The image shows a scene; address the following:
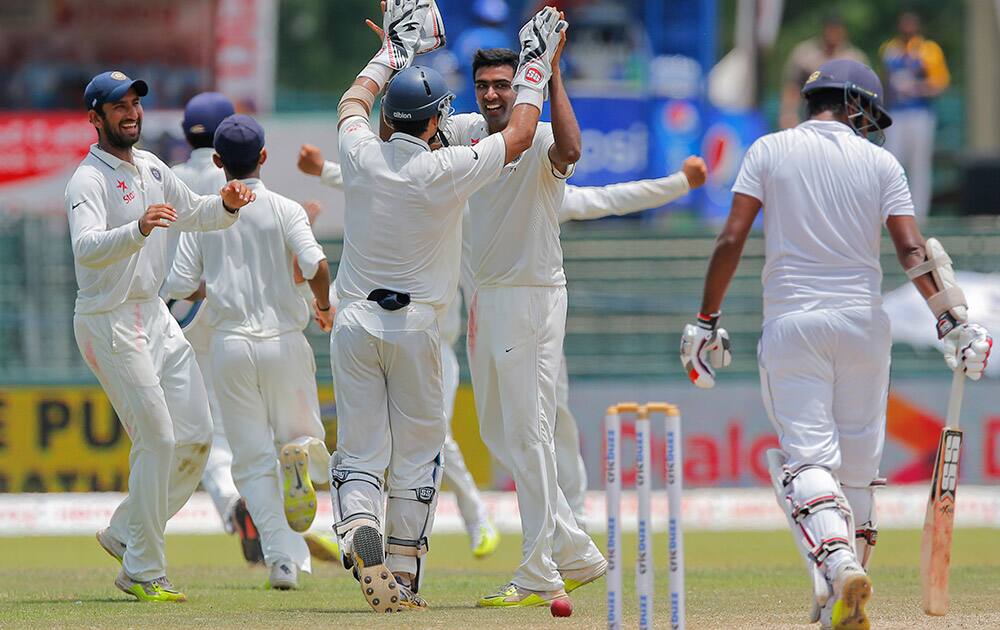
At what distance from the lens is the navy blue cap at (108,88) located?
26.1 ft

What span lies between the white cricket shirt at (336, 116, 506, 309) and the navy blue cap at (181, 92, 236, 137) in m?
2.41

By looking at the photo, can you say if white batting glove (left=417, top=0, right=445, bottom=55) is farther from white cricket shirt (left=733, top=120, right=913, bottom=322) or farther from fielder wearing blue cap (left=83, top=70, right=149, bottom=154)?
white cricket shirt (left=733, top=120, right=913, bottom=322)

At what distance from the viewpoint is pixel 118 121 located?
8.03m

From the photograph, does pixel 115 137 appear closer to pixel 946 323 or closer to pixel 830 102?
pixel 830 102

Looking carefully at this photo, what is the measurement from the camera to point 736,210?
23.2ft

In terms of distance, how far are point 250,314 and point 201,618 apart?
7.20 feet

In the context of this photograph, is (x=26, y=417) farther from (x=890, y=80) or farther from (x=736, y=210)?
(x=890, y=80)

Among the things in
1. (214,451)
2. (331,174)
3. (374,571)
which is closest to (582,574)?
(374,571)

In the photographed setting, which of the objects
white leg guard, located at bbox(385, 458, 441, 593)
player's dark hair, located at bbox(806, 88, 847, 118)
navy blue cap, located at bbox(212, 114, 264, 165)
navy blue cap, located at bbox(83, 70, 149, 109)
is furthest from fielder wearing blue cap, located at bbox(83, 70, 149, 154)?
player's dark hair, located at bbox(806, 88, 847, 118)

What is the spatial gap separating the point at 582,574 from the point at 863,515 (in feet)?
4.66

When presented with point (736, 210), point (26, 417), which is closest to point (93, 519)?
point (26, 417)

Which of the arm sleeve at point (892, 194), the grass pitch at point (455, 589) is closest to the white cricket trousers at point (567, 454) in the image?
the grass pitch at point (455, 589)

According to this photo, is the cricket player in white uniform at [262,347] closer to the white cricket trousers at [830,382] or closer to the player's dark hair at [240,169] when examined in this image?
the player's dark hair at [240,169]

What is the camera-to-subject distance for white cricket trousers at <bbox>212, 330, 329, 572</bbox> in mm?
9109
